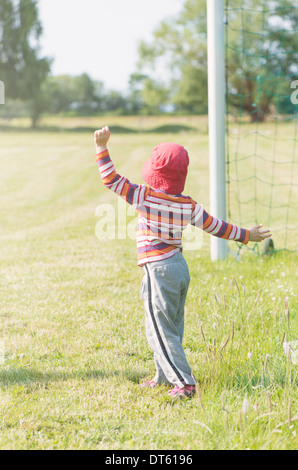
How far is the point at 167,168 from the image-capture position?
2568 millimetres

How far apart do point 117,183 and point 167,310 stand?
69 centimetres

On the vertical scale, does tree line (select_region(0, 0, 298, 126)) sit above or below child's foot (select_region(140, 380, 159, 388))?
above

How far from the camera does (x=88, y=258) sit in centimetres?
586

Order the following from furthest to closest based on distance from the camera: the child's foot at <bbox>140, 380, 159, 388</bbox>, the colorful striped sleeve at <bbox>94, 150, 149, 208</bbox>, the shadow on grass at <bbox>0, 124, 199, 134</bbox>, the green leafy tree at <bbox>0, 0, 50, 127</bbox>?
the green leafy tree at <bbox>0, 0, 50, 127</bbox>
the shadow on grass at <bbox>0, 124, 199, 134</bbox>
the child's foot at <bbox>140, 380, 159, 388</bbox>
the colorful striped sleeve at <bbox>94, 150, 149, 208</bbox>

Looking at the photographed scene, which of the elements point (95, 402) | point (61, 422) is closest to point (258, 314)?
point (95, 402)

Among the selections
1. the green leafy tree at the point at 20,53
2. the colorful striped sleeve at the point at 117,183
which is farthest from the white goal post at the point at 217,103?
the green leafy tree at the point at 20,53

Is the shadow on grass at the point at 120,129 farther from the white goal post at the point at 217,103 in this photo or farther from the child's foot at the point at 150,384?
the child's foot at the point at 150,384

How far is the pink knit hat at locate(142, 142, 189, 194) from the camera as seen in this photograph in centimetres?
256

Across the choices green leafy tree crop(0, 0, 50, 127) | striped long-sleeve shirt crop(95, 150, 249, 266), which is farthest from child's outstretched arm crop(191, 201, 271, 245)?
green leafy tree crop(0, 0, 50, 127)

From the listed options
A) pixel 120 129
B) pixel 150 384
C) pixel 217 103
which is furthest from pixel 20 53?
pixel 150 384

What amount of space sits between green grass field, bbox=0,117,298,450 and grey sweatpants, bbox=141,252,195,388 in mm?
146

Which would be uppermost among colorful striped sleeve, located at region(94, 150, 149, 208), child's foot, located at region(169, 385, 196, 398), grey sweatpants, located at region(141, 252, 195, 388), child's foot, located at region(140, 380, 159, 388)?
colorful striped sleeve, located at region(94, 150, 149, 208)

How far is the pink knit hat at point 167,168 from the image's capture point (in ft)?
8.39

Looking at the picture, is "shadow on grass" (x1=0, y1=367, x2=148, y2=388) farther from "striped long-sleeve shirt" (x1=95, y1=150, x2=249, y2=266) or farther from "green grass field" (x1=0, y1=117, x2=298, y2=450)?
"striped long-sleeve shirt" (x1=95, y1=150, x2=249, y2=266)
